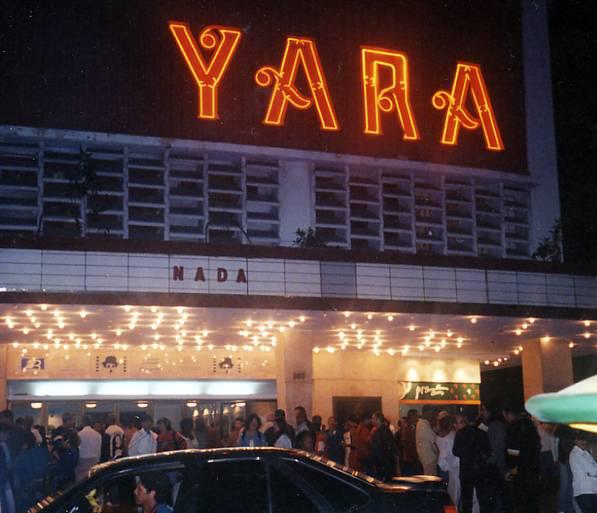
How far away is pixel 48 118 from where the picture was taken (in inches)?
868

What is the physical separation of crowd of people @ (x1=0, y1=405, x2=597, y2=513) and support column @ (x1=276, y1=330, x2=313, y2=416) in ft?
8.15

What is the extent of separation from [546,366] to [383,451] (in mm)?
8718

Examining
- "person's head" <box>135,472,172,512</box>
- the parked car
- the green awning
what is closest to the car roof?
the parked car

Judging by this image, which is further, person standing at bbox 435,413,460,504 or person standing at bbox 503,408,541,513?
person standing at bbox 435,413,460,504

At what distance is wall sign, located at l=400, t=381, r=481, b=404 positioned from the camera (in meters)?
26.0

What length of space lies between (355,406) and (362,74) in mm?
9108

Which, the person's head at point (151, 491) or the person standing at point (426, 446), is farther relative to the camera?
the person standing at point (426, 446)

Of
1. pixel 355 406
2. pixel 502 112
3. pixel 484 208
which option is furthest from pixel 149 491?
pixel 502 112

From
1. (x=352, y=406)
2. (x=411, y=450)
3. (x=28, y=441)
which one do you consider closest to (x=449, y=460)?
(x=411, y=450)

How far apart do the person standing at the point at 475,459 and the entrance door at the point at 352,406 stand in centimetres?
1180

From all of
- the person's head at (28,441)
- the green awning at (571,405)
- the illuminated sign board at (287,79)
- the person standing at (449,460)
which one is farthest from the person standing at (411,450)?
the green awning at (571,405)

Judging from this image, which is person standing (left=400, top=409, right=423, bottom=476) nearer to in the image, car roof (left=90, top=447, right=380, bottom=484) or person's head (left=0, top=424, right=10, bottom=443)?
person's head (left=0, top=424, right=10, bottom=443)

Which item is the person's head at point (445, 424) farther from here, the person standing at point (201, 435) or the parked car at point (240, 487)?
the parked car at point (240, 487)

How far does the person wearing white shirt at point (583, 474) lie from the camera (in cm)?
858
